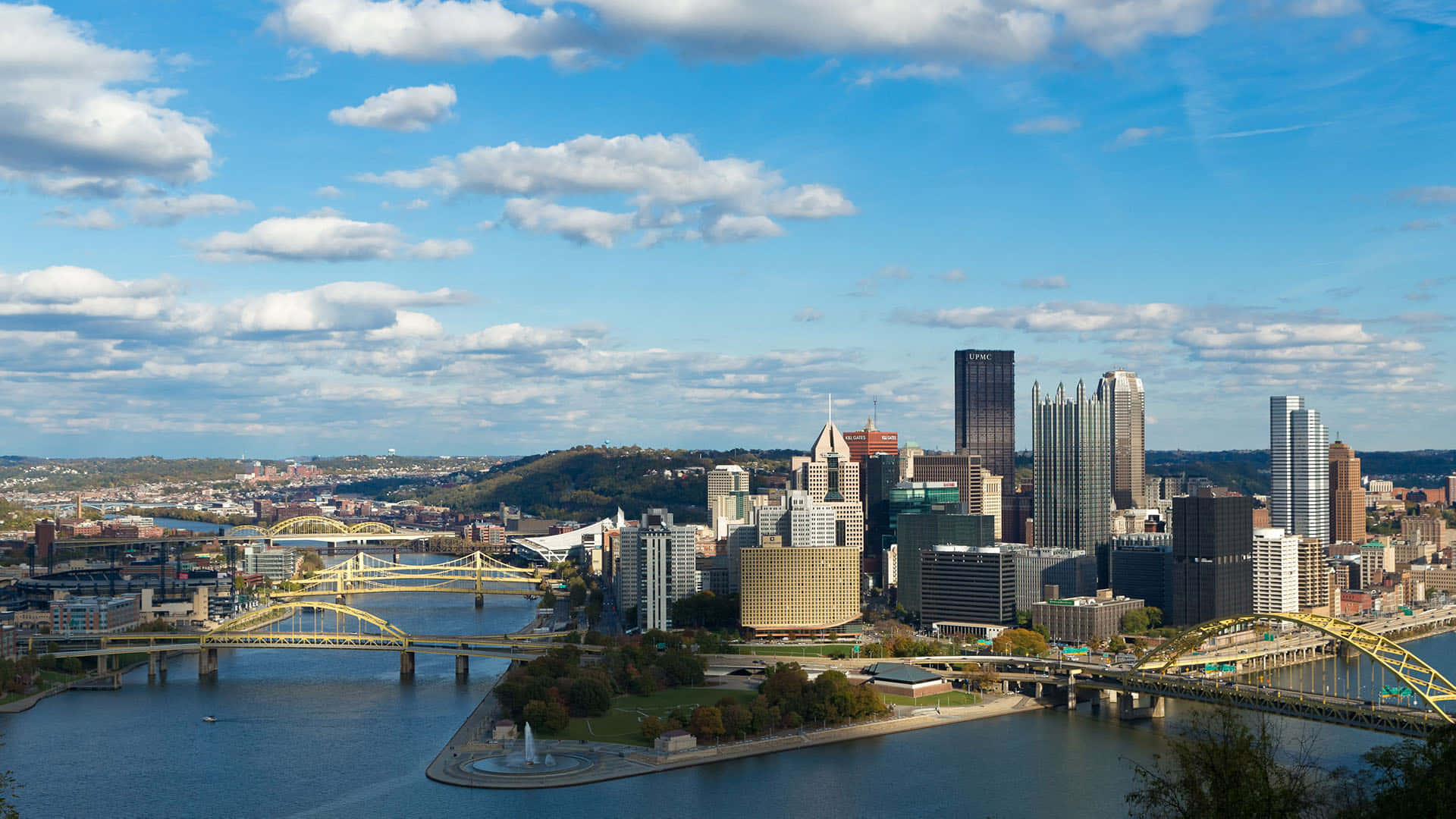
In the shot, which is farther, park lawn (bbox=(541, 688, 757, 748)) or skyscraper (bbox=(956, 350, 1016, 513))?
skyscraper (bbox=(956, 350, 1016, 513))

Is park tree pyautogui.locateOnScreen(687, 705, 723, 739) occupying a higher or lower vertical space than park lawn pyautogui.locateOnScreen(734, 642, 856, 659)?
higher

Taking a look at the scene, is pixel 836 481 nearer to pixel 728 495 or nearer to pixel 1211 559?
pixel 728 495

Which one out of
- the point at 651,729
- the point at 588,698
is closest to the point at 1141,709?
Answer: the point at 651,729

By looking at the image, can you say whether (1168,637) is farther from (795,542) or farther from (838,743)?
(838,743)

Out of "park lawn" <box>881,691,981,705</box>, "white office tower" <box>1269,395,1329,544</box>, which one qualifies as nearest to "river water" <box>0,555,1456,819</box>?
"park lawn" <box>881,691,981,705</box>

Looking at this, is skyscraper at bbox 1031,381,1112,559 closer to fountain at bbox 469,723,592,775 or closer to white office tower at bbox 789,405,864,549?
white office tower at bbox 789,405,864,549

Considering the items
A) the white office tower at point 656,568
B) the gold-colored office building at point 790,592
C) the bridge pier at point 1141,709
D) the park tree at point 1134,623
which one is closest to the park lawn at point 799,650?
the gold-colored office building at point 790,592
